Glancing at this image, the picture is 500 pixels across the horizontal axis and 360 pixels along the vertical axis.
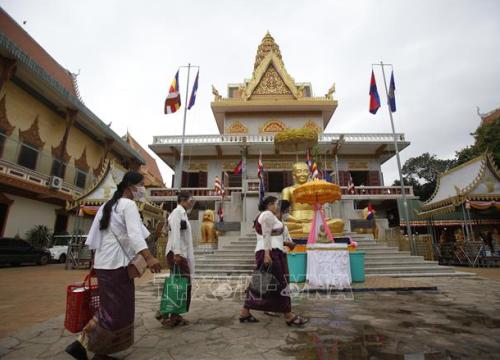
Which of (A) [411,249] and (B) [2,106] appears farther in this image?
(B) [2,106]

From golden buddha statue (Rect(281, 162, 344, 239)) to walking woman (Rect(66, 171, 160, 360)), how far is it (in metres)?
5.59

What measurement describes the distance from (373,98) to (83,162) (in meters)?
16.4

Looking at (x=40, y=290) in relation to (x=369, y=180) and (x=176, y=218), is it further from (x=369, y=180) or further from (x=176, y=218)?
(x=369, y=180)

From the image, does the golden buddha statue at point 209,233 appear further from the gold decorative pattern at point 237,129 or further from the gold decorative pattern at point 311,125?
the gold decorative pattern at point 311,125

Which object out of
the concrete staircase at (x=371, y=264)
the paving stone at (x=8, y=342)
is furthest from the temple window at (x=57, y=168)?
the paving stone at (x=8, y=342)

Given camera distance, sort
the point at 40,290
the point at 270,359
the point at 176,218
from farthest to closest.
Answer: the point at 40,290 < the point at 176,218 < the point at 270,359

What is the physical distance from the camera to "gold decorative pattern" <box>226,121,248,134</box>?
1794 cm

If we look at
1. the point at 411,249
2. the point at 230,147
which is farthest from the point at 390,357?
the point at 230,147

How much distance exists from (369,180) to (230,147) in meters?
8.43


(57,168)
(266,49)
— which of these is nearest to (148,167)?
(57,168)

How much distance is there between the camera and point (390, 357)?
6.66ft

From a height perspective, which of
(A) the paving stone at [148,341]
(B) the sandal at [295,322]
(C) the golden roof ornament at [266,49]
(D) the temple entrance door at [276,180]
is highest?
(C) the golden roof ornament at [266,49]

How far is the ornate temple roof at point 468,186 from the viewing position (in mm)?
10008

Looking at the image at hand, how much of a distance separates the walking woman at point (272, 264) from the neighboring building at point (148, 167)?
19175 mm
